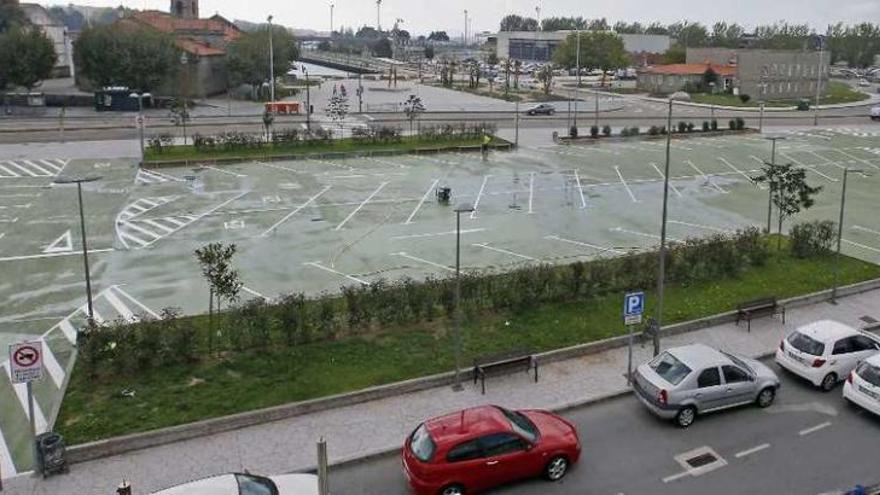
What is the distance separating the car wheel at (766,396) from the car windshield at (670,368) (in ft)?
5.93

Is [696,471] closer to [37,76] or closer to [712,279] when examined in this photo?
[712,279]

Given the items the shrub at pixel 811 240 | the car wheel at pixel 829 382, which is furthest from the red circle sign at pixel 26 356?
the shrub at pixel 811 240

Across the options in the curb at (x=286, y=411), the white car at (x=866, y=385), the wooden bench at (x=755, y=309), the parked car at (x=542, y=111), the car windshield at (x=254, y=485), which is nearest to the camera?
the car windshield at (x=254, y=485)

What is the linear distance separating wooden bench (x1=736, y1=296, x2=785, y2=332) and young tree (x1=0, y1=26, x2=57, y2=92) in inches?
2336

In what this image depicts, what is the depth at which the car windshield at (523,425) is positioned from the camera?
499 inches

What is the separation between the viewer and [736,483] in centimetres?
1301

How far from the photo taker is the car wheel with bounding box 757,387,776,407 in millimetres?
15492

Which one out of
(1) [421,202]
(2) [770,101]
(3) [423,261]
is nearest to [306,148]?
(1) [421,202]

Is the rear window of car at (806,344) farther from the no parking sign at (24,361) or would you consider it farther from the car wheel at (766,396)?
the no parking sign at (24,361)

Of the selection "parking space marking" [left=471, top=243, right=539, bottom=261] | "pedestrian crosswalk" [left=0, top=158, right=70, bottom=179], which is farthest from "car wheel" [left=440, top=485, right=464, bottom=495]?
"pedestrian crosswalk" [left=0, top=158, right=70, bottom=179]

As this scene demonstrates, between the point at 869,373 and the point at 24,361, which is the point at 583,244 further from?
the point at 24,361

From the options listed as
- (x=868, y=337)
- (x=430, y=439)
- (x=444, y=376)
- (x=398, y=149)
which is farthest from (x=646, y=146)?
(x=430, y=439)

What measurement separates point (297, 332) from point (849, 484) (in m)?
11.3

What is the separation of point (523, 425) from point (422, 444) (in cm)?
176
